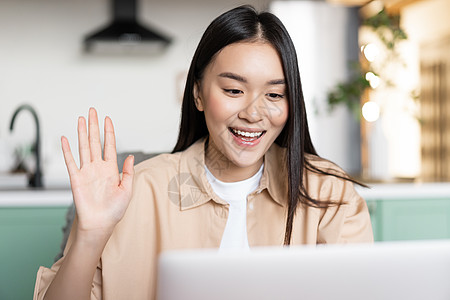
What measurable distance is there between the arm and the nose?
1.03ft

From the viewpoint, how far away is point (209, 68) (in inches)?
49.8

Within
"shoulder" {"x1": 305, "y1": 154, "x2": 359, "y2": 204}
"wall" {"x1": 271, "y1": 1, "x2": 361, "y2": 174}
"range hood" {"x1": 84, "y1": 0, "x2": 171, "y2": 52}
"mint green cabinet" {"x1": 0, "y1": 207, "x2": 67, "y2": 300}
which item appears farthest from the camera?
"wall" {"x1": 271, "y1": 1, "x2": 361, "y2": 174}

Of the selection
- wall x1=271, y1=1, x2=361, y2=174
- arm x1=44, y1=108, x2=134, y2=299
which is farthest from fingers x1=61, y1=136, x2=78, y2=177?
wall x1=271, y1=1, x2=361, y2=174

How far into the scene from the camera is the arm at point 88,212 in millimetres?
995

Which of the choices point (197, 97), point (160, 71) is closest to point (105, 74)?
point (160, 71)

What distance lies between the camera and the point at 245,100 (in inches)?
46.9

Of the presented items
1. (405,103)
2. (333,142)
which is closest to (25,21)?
(333,142)

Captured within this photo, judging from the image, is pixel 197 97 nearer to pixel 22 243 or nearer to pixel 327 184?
pixel 327 184

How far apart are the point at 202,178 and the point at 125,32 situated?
299 centimetres

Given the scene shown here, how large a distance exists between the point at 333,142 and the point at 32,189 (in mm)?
2843

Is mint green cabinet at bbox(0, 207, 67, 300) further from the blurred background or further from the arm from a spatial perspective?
the blurred background

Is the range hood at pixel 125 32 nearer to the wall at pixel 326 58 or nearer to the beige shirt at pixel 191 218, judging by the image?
the wall at pixel 326 58

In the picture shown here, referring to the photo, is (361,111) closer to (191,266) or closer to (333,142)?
(333,142)

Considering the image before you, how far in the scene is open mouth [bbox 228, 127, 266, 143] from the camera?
1228mm
